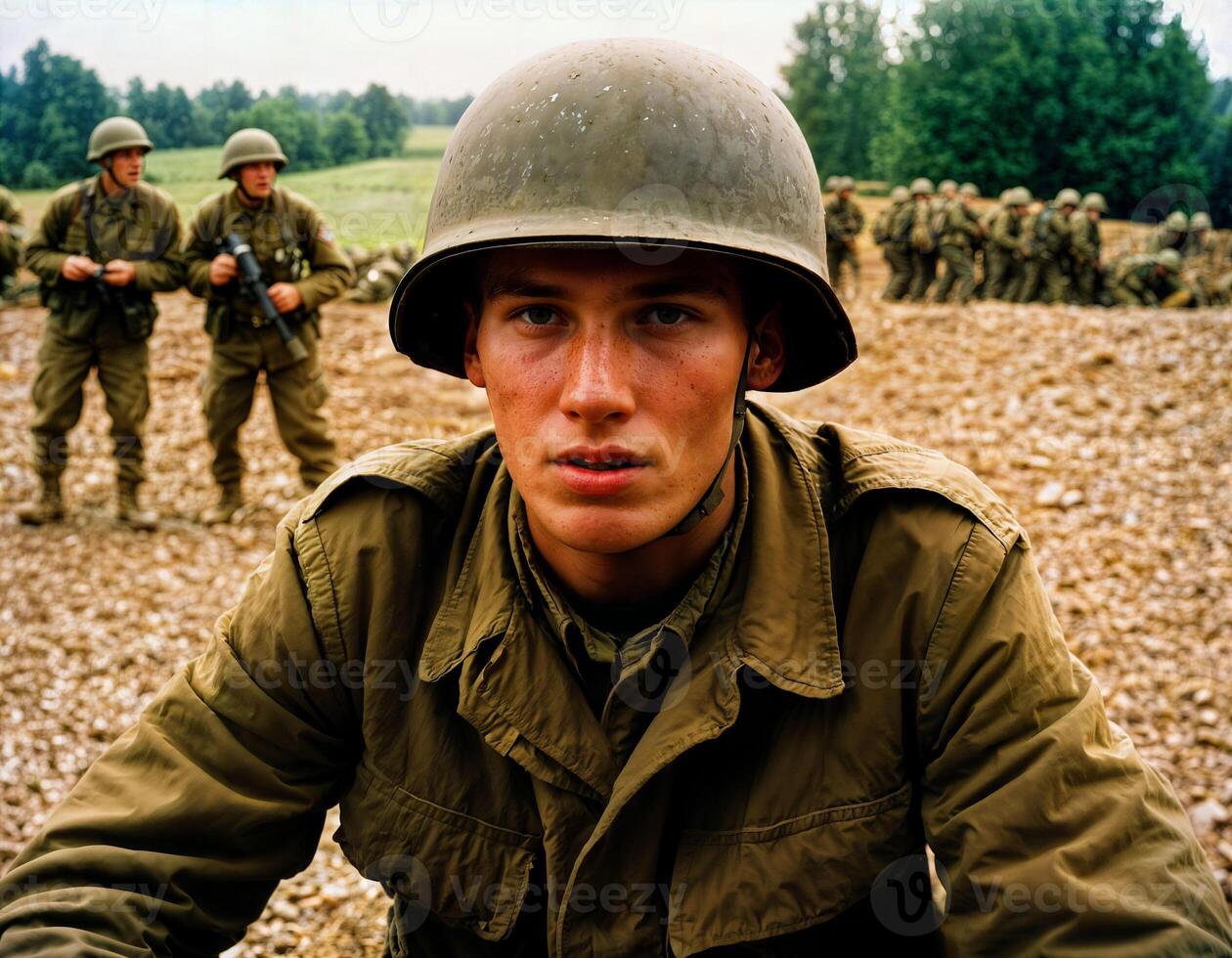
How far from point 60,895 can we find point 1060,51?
114 ft

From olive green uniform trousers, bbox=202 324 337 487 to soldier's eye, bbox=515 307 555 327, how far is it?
5100 mm

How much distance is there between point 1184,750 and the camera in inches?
167

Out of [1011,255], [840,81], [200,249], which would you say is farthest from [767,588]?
[840,81]

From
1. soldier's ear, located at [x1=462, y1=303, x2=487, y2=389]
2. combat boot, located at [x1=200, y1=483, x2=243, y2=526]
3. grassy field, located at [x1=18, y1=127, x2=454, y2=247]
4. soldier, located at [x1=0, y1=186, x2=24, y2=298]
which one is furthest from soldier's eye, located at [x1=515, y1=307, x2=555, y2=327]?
soldier, located at [x1=0, y1=186, x2=24, y2=298]

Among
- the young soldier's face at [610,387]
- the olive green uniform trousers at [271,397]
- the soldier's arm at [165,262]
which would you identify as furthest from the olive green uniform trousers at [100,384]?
the young soldier's face at [610,387]

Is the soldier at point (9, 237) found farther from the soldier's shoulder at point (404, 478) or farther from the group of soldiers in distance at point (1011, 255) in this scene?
the group of soldiers in distance at point (1011, 255)

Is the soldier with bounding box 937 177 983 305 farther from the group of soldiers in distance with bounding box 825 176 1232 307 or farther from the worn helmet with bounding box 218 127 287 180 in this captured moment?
the worn helmet with bounding box 218 127 287 180

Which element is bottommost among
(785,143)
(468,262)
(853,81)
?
(853,81)

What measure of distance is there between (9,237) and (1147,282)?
564 inches

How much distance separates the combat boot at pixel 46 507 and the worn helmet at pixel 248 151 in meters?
2.22

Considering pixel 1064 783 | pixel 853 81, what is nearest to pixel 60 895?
pixel 1064 783

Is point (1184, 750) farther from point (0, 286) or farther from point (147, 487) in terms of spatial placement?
point (0, 286)

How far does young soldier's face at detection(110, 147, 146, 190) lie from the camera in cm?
622

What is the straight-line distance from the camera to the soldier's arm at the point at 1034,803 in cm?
150
